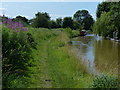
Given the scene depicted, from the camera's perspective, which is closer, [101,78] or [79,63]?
[101,78]

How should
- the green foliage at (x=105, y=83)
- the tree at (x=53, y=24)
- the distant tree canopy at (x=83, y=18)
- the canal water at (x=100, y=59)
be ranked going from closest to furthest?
the green foliage at (x=105, y=83) → the canal water at (x=100, y=59) → the tree at (x=53, y=24) → the distant tree canopy at (x=83, y=18)

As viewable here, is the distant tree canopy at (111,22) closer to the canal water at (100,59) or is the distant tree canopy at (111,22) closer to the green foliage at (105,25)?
the green foliage at (105,25)

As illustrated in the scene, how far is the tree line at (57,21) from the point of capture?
40031mm

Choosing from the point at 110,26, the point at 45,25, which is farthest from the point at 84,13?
the point at 110,26

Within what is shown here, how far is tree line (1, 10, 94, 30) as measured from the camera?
131ft

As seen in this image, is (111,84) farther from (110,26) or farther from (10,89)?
(110,26)

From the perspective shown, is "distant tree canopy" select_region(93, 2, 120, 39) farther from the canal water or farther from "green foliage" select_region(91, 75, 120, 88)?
"green foliage" select_region(91, 75, 120, 88)

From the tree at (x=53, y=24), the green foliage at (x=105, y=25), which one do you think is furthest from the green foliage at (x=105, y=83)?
the tree at (x=53, y=24)

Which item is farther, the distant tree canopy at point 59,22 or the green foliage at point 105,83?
the distant tree canopy at point 59,22

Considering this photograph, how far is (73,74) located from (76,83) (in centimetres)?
103

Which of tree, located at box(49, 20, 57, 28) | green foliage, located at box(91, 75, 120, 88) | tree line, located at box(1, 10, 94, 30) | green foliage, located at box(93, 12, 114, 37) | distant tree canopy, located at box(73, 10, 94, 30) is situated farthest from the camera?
distant tree canopy, located at box(73, 10, 94, 30)

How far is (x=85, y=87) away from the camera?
520cm

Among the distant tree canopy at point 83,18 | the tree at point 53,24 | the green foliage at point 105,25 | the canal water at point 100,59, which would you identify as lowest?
the canal water at point 100,59

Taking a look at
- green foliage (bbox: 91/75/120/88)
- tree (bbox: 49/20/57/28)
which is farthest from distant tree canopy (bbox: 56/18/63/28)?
green foliage (bbox: 91/75/120/88)
